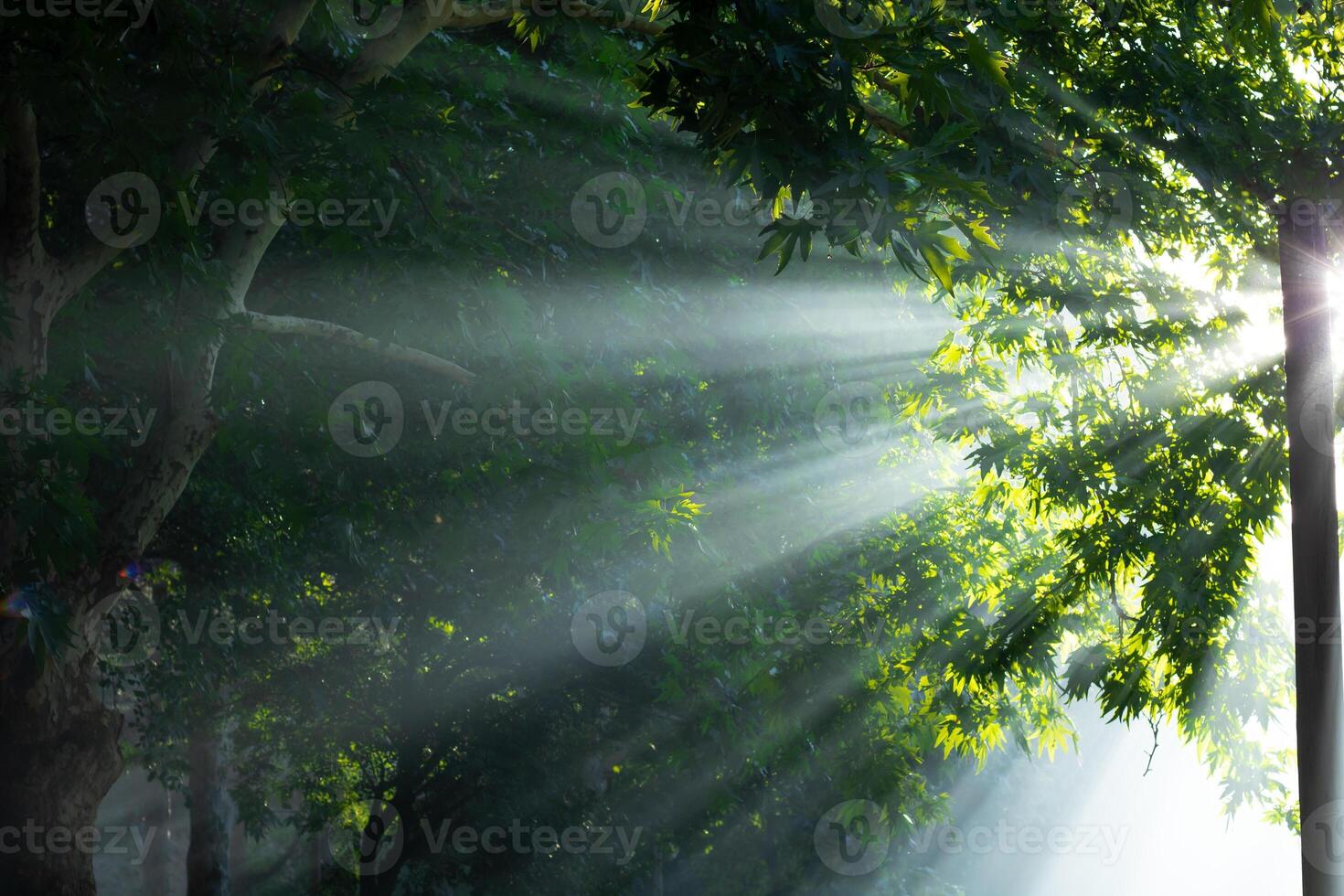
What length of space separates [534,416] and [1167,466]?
4518mm

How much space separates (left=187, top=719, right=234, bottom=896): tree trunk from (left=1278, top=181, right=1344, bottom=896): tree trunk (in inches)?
485

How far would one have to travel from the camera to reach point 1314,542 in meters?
6.66

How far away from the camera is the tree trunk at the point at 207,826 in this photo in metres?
14.6

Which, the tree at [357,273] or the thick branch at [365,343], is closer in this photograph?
the tree at [357,273]

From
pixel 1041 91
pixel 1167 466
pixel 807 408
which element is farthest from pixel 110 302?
pixel 1167 466

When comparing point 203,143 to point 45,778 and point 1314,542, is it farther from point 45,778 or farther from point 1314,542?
point 1314,542

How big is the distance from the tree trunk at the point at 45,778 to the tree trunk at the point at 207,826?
7.70 metres

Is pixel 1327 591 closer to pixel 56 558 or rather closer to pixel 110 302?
pixel 56 558

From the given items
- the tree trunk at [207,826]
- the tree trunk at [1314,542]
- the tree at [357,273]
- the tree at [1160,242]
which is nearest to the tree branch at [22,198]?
the tree at [357,273]

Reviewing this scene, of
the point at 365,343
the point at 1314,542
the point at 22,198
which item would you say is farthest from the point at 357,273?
the point at 1314,542

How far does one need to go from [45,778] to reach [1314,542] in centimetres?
768

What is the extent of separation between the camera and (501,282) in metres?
7.37

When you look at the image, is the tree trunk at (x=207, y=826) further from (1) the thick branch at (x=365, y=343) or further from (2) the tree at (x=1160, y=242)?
(2) the tree at (x=1160, y=242)

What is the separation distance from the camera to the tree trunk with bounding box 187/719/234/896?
14.6 m
